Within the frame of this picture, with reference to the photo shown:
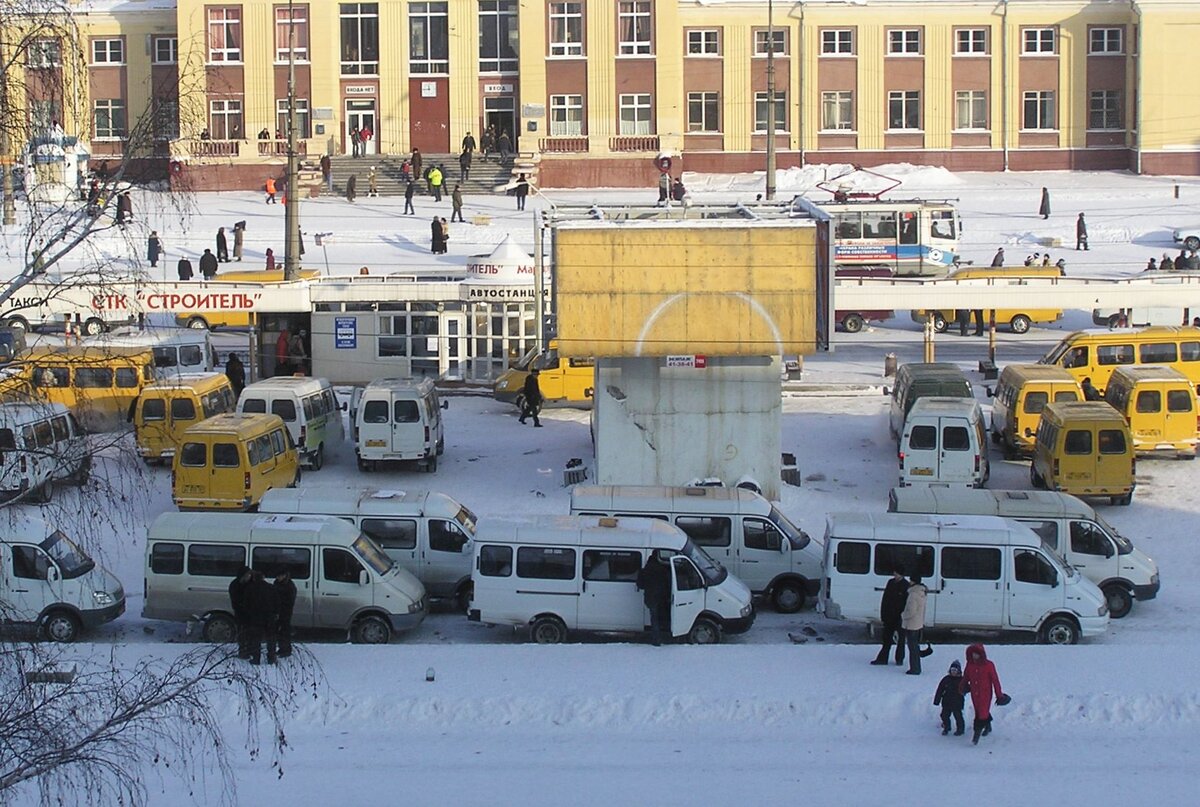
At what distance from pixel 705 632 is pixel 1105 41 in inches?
1976

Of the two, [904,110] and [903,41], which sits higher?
[903,41]

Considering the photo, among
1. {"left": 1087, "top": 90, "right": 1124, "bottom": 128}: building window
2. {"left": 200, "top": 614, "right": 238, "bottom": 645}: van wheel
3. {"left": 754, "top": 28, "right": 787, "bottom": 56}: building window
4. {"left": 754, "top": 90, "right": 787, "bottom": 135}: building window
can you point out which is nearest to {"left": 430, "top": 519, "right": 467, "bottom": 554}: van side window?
{"left": 200, "top": 614, "right": 238, "bottom": 645}: van wheel

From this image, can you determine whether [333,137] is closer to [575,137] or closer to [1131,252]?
[575,137]

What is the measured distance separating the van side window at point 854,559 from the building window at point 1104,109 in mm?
48504

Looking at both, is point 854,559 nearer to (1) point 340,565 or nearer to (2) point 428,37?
(1) point 340,565

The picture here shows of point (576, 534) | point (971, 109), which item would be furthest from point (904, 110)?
point (576, 534)

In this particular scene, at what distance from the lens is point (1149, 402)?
27.6m

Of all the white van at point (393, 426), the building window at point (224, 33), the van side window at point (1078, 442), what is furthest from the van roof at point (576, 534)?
the building window at point (224, 33)

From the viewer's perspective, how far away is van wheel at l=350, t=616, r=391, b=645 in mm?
19172

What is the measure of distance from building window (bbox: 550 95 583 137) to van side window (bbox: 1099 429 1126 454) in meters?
39.1

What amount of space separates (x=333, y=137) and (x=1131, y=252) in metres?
27.4

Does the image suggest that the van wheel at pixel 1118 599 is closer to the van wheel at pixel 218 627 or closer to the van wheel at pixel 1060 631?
the van wheel at pixel 1060 631

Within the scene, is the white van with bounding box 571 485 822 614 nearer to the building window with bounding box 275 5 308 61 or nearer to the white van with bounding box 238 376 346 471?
the white van with bounding box 238 376 346 471

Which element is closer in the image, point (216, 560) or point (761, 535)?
point (216, 560)
